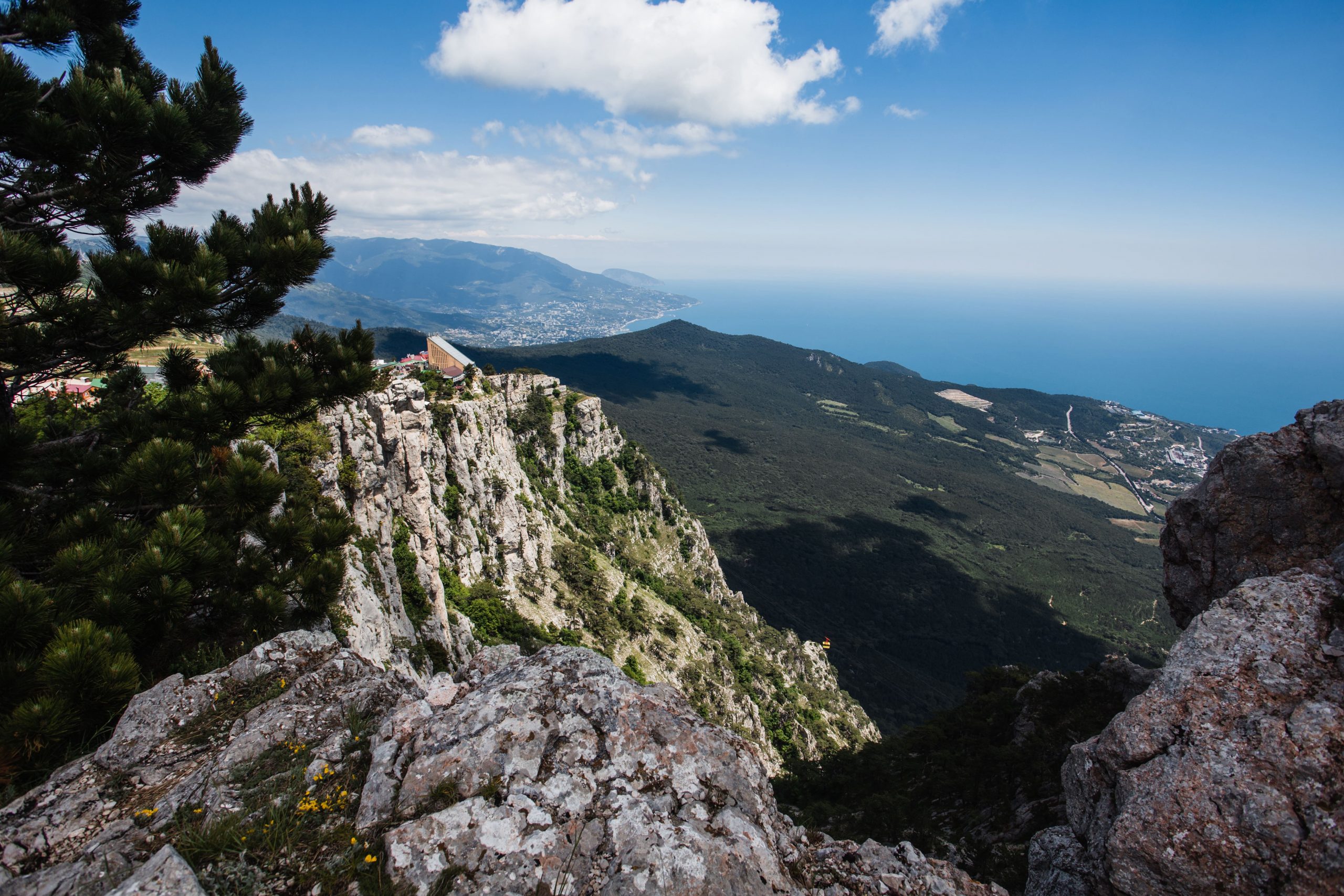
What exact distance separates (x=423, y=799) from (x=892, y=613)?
88039 millimetres

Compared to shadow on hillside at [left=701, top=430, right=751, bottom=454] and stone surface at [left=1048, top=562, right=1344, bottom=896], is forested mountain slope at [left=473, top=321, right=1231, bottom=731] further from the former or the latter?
stone surface at [left=1048, top=562, right=1344, bottom=896]

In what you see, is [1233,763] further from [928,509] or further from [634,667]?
[928,509]

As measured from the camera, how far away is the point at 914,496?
118 meters

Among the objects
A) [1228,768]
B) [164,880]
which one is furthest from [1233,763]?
[164,880]

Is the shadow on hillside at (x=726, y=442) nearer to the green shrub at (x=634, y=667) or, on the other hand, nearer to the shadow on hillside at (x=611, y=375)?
the shadow on hillside at (x=611, y=375)

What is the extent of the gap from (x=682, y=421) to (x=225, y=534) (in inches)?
5026

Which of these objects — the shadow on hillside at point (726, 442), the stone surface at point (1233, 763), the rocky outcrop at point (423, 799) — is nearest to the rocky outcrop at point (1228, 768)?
the stone surface at point (1233, 763)

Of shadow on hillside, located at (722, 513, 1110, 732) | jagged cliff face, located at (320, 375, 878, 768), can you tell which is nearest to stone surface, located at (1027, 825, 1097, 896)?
jagged cliff face, located at (320, 375, 878, 768)

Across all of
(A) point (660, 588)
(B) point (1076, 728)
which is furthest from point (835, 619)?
(B) point (1076, 728)

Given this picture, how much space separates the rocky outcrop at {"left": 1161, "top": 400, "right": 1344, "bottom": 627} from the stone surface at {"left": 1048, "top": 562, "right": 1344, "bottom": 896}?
4.00m

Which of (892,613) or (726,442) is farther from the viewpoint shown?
(726,442)

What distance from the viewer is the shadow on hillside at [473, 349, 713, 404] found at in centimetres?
13425

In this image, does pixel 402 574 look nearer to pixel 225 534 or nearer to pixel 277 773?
pixel 225 534

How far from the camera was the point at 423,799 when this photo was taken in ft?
13.4
